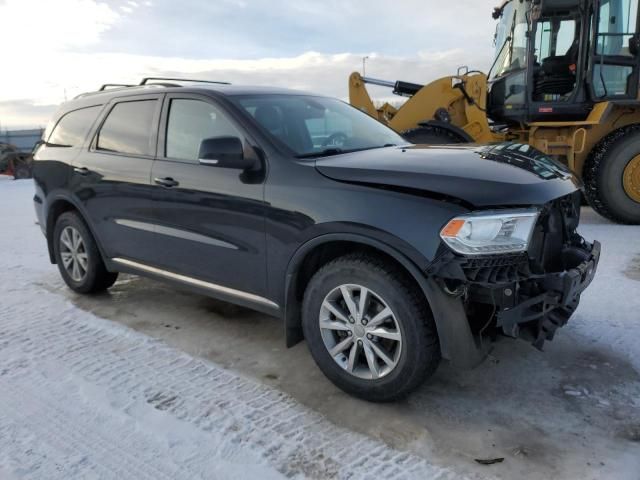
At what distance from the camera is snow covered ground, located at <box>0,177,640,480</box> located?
246cm

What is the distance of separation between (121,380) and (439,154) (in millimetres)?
2385

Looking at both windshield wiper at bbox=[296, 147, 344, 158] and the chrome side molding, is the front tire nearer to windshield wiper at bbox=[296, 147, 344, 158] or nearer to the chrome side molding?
the chrome side molding

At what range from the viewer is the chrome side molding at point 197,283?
3.38 m

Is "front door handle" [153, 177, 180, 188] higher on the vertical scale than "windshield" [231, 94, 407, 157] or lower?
lower

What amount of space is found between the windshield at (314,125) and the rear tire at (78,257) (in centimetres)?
209

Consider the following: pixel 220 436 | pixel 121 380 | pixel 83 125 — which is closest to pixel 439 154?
pixel 220 436

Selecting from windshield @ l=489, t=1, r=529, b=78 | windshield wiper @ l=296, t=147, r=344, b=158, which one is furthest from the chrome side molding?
windshield @ l=489, t=1, r=529, b=78

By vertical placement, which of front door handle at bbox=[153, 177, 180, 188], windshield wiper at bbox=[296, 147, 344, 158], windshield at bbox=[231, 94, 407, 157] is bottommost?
front door handle at bbox=[153, 177, 180, 188]

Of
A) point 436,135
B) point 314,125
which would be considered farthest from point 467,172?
point 436,135

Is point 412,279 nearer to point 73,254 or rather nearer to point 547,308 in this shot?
point 547,308

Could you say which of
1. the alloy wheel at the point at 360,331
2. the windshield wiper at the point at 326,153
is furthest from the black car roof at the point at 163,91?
the alloy wheel at the point at 360,331

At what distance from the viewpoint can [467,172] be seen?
8.93ft

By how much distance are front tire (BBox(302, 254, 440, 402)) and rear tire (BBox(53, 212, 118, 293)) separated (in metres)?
2.49

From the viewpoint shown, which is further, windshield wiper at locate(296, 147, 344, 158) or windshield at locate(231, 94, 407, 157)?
windshield at locate(231, 94, 407, 157)
